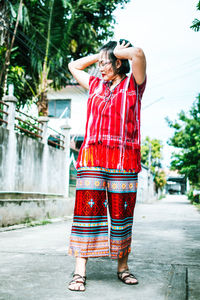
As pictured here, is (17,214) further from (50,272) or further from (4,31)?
(4,31)

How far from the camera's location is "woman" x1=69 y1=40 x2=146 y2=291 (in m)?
2.51

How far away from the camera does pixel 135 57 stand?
A: 2416mm

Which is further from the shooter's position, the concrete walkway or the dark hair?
the dark hair

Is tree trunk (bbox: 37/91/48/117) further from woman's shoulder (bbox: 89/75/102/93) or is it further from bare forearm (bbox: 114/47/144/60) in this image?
bare forearm (bbox: 114/47/144/60)

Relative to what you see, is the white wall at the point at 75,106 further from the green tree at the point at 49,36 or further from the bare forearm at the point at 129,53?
the bare forearm at the point at 129,53

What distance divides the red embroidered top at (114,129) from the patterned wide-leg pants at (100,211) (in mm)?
70

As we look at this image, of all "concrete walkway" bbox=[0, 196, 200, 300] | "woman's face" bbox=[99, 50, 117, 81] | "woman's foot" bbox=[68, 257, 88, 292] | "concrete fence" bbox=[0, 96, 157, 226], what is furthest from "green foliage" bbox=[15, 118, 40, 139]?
"woman's foot" bbox=[68, 257, 88, 292]

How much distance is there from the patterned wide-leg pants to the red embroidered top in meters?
0.07

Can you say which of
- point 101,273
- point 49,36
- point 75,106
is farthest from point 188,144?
point 101,273

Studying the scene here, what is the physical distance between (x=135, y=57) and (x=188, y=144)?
2327cm

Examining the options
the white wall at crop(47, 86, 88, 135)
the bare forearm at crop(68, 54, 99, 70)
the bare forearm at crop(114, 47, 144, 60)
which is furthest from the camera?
the white wall at crop(47, 86, 88, 135)

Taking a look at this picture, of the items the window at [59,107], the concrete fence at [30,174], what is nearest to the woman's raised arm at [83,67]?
the concrete fence at [30,174]

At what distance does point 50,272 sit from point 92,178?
3.08 feet

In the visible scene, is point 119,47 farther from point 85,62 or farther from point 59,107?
point 59,107
